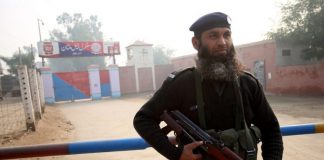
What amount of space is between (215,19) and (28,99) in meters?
8.64

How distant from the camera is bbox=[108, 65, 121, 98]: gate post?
1043 inches

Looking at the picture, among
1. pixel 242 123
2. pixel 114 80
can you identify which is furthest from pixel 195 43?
pixel 114 80

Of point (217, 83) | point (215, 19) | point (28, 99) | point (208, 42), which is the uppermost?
point (215, 19)

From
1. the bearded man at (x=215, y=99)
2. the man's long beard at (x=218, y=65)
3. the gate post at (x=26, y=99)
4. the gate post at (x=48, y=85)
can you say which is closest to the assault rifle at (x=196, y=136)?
the bearded man at (x=215, y=99)

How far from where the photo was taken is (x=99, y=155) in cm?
618

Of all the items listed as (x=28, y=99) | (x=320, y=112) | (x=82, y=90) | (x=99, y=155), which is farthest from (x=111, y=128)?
(x=82, y=90)

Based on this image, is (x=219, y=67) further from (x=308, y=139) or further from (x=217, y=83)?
(x=308, y=139)

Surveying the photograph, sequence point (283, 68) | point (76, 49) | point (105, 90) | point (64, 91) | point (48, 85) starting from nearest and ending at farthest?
point (283, 68) → point (48, 85) → point (64, 91) → point (105, 90) → point (76, 49)

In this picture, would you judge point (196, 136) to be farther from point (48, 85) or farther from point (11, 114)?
point (48, 85)

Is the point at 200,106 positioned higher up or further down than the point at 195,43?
further down

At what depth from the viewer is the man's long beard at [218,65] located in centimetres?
171

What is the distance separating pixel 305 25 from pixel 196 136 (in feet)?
60.9

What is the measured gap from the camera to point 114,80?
2666 cm

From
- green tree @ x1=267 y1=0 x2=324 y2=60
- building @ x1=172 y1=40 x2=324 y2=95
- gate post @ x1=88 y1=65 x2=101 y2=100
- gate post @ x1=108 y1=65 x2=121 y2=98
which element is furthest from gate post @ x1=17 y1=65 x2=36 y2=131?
gate post @ x1=108 y1=65 x2=121 y2=98
